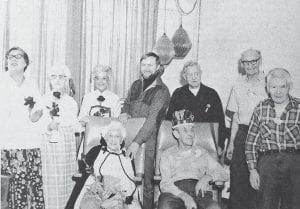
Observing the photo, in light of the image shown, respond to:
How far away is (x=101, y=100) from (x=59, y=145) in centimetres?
60

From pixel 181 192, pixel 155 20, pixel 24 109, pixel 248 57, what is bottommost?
pixel 181 192

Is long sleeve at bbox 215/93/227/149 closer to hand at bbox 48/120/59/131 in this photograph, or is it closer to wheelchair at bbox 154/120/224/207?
wheelchair at bbox 154/120/224/207

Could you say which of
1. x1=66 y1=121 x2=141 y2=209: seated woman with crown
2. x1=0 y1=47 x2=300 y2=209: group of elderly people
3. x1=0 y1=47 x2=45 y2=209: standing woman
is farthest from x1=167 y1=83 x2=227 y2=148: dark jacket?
x1=0 y1=47 x2=45 y2=209: standing woman

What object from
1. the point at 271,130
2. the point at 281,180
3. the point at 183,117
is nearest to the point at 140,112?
the point at 183,117

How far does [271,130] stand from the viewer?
3.00 meters

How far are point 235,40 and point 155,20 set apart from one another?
112 centimetres

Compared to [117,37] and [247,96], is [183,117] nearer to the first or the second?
[247,96]

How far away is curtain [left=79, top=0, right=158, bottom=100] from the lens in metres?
4.59

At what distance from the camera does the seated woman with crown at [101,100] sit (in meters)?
3.83

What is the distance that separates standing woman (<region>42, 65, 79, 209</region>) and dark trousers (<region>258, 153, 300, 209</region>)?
1597 mm

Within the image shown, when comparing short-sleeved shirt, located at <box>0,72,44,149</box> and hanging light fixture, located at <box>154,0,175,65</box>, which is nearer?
short-sleeved shirt, located at <box>0,72,44,149</box>

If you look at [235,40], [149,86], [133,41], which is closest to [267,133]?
[149,86]

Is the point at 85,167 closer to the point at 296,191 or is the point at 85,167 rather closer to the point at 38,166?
the point at 38,166

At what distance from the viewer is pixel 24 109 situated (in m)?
2.96
